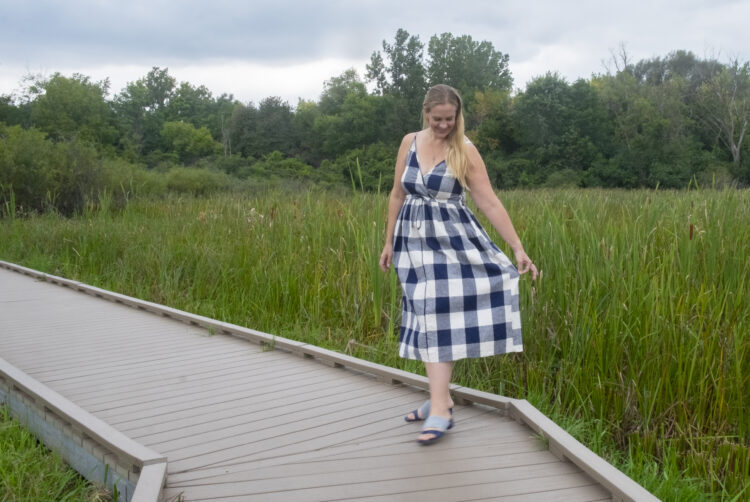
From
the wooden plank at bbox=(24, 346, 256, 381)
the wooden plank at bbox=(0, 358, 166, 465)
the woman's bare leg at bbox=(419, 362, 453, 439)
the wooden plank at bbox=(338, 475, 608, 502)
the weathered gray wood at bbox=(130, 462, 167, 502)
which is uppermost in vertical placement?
the woman's bare leg at bbox=(419, 362, 453, 439)

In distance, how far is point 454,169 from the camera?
8.34 ft

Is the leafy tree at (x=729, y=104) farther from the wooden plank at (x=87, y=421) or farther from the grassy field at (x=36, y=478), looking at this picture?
the grassy field at (x=36, y=478)

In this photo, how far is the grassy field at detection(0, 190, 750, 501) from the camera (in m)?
2.95

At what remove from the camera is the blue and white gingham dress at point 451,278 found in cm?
257

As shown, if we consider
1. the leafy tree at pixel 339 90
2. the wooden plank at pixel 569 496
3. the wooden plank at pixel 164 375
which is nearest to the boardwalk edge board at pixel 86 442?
the wooden plank at pixel 164 375

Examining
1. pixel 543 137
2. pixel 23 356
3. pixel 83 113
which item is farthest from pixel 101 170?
pixel 83 113

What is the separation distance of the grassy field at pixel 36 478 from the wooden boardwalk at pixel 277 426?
0.25 m

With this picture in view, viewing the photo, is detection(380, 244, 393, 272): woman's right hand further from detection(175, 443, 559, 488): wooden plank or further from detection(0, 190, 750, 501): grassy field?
detection(0, 190, 750, 501): grassy field

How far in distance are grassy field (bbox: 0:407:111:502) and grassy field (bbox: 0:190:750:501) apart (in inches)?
75.1

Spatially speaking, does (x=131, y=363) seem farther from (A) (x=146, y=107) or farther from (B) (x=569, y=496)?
(A) (x=146, y=107)

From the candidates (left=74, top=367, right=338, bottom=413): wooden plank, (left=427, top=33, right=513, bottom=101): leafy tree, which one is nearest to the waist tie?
(left=74, top=367, right=338, bottom=413): wooden plank

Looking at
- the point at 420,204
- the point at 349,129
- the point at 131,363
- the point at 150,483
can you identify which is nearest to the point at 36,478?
the point at 150,483

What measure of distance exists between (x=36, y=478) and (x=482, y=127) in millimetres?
37411

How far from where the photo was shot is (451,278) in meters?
2.57
